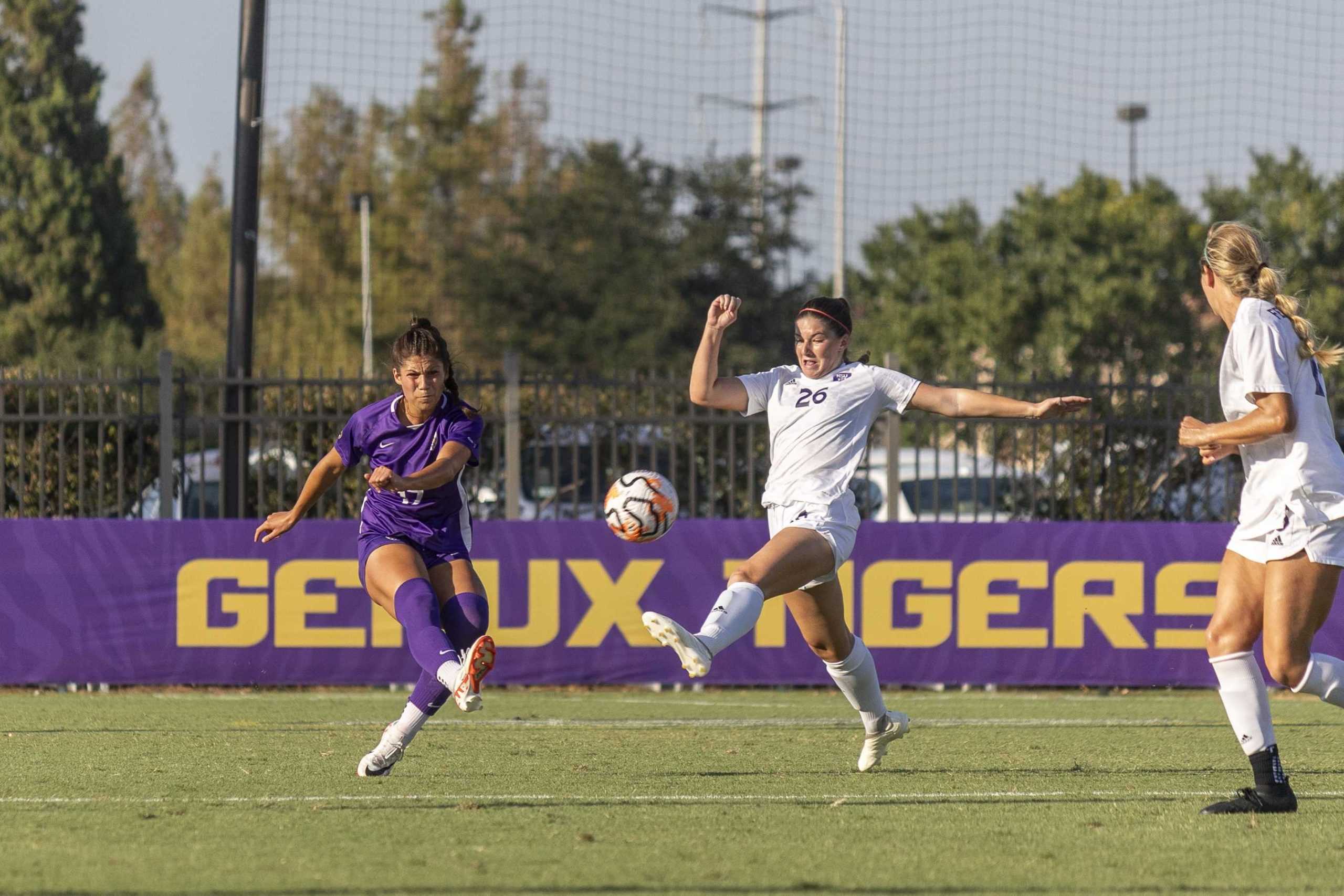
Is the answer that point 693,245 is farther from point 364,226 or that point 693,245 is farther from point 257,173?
point 257,173

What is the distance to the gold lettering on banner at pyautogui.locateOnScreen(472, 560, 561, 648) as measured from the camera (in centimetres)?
1246

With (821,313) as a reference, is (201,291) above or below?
above

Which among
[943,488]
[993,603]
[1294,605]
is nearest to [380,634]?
[993,603]

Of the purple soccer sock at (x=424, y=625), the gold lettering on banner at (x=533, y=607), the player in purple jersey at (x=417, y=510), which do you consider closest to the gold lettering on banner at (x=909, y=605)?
the gold lettering on banner at (x=533, y=607)

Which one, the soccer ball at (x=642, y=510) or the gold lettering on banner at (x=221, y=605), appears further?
the gold lettering on banner at (x=221, y=605)

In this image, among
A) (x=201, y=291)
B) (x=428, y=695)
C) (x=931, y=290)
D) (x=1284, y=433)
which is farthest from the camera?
(x=201, y=291)

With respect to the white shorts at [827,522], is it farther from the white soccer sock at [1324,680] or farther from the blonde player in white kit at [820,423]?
the white soccer sock at [1324,680]

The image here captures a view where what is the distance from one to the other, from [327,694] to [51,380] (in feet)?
10.3

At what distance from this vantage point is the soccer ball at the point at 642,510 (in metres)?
7.59

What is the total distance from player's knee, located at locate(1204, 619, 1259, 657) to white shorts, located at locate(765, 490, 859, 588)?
58.5 inches

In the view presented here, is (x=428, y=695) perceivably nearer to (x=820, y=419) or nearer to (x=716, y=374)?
(x=716, y=374)

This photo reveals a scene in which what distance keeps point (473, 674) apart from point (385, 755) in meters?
0.87

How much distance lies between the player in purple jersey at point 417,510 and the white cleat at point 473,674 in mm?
421

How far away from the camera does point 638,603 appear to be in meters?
12.5
